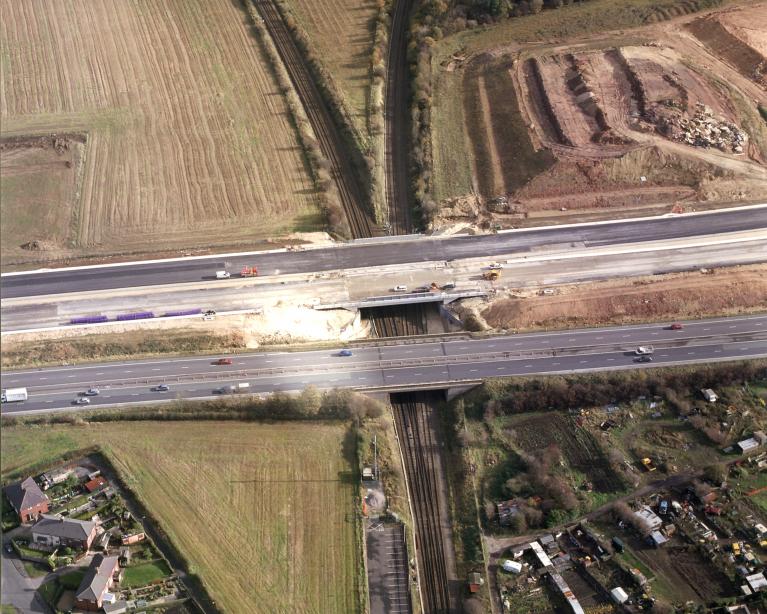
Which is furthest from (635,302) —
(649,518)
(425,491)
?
(425,491)

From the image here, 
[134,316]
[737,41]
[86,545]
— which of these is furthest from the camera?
[737,41]

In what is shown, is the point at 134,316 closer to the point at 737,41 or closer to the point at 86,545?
the point at 86,545

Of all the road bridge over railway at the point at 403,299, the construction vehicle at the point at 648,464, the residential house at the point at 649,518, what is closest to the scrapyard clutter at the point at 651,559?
the residential house at the point at 649,518

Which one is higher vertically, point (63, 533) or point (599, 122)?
point (599, 122)

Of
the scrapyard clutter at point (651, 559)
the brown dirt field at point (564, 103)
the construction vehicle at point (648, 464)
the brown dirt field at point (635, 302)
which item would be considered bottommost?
the scrapyard clutter at point (651, 559)

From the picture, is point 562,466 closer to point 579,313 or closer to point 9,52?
point 579,313

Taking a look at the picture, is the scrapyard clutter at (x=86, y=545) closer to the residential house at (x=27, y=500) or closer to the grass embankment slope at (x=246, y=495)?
the residential house at (x=27, y=500)

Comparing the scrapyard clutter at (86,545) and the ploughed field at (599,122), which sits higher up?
the ploughed field at (599,122)
